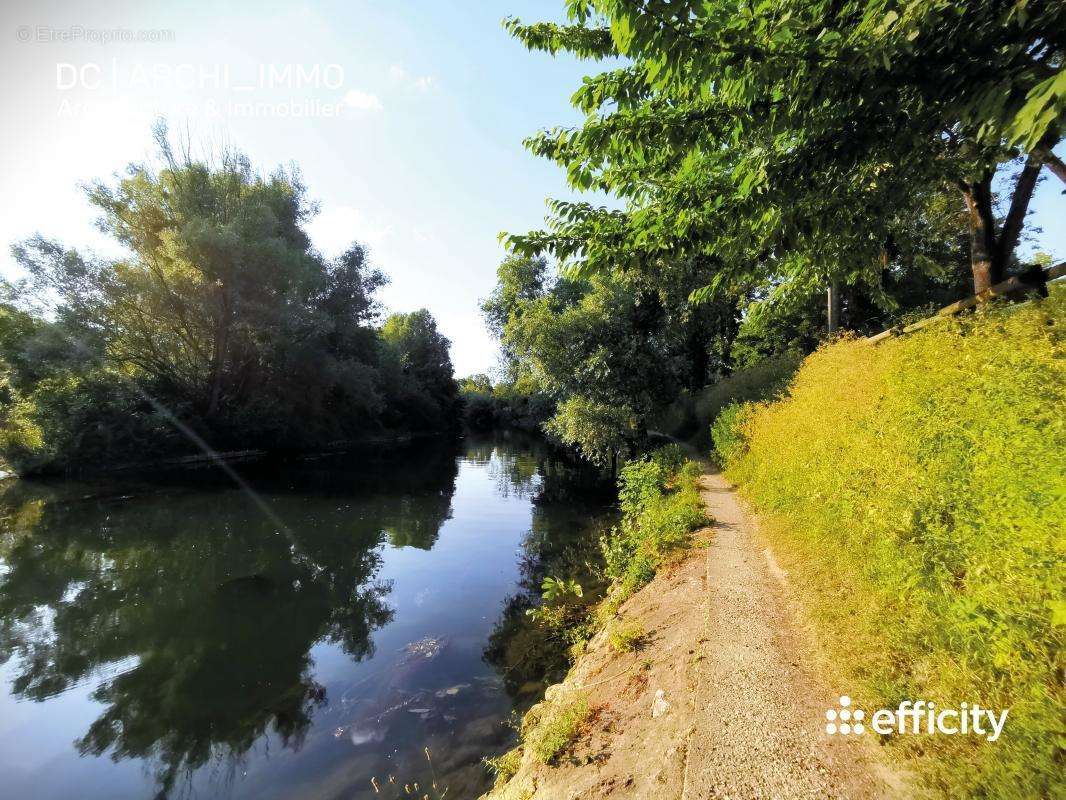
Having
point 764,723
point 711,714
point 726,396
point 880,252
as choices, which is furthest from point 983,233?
point 726,396

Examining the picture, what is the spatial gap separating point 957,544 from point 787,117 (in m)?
3.52

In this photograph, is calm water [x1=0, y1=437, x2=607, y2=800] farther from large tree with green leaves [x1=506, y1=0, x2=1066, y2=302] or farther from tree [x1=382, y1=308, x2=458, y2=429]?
tree [x1=382, y1=308, x2=458, y2=429]

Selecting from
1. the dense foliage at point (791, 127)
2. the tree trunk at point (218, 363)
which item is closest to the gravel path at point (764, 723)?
the dense foliage at point (791, 127)

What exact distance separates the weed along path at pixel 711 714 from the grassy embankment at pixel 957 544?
1.05 ft

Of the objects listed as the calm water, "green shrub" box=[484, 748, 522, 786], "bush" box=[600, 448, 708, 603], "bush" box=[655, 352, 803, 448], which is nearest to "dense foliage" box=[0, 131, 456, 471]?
the calm water

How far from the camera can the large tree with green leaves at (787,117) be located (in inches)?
114

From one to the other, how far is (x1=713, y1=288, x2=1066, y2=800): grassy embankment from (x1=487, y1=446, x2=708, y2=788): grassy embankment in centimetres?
217

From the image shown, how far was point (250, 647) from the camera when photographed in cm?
691

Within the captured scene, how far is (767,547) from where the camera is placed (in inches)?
253

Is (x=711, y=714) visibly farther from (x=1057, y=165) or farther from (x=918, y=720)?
(x=1057, y=165)

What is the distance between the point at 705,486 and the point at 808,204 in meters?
8.29

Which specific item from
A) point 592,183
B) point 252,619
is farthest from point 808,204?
point 252,619

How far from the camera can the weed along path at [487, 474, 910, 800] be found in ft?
8.66

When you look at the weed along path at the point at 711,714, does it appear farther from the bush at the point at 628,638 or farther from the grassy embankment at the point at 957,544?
the grassy embankment at the point at 957,544
